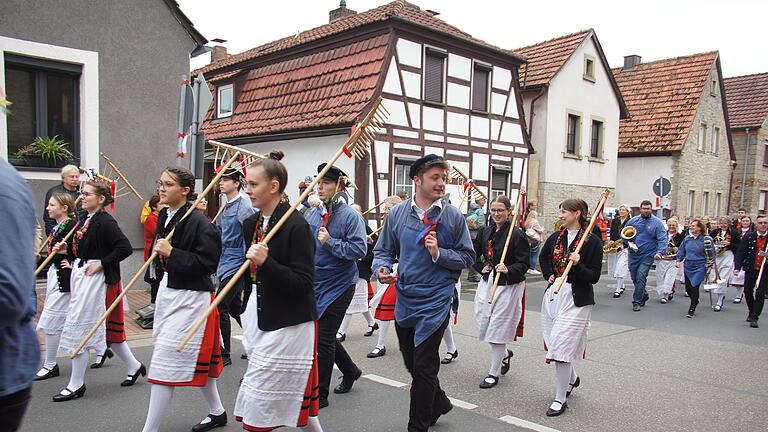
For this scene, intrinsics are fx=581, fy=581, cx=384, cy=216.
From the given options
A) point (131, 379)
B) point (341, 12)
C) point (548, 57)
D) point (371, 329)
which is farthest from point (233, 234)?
point (548, 57)

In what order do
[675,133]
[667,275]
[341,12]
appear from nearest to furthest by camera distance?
[667,275] → [341,12] → [675,133]

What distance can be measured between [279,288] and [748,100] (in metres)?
39.0

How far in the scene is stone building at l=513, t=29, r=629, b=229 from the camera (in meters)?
20.7

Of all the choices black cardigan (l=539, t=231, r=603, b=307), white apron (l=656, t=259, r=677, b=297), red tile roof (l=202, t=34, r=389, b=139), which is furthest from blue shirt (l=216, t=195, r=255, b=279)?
white apron (l=656, t=259, r=677, b=297)

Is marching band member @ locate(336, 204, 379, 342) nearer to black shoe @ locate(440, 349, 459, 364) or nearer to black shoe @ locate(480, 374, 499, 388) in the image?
black shoe @ locate(440, 349, 459, 364)

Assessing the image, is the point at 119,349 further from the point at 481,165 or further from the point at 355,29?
the point at 481,165

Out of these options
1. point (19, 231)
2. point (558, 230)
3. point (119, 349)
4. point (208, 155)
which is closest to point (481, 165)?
point (208, 155)

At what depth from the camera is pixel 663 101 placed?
2805 centimetres

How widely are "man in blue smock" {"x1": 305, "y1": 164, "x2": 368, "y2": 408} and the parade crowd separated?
0.04 feet

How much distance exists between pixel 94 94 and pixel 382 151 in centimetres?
720

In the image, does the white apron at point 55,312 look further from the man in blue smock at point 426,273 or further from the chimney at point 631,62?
the chimney at point 631,62

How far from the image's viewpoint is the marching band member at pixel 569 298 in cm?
473

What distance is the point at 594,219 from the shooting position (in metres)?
4.88

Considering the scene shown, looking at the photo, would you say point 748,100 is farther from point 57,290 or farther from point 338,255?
point 57,290
